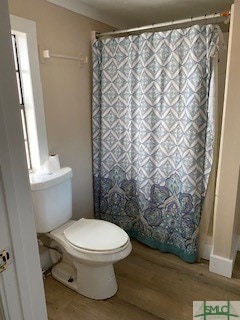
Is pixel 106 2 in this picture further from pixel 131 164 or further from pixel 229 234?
pixel 229 234

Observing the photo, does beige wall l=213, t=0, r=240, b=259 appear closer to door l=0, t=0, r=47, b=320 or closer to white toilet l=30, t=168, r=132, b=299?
white toilet l=30, t=168, r=132, b=299

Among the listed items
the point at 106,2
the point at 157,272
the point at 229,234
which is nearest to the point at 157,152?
the point at 229,234

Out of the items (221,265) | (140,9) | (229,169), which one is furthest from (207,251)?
(140,9)

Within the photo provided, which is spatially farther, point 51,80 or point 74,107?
point 74,107

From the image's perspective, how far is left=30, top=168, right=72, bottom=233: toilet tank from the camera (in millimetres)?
1680

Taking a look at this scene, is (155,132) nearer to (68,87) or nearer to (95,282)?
(68,87)

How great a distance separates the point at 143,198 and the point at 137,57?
1.17 metres

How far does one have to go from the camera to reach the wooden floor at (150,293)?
1.60m

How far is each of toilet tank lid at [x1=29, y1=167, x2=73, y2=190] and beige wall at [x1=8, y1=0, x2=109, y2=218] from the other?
9.5 inches

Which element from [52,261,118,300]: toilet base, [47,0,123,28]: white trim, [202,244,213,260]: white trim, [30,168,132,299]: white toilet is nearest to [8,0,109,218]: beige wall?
[47,0,123,28]: white trim

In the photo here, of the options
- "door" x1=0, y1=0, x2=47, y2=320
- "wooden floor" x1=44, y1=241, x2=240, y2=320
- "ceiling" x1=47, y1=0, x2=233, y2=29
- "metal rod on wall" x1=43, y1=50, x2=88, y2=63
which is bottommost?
"wooden floor" x1=44, y1=241, x2=240, y2=320

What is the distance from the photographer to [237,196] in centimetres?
177

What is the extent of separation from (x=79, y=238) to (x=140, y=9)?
6.12 ft

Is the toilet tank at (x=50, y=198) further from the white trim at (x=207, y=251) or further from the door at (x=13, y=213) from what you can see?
the white trim at (x=207, y=251)
